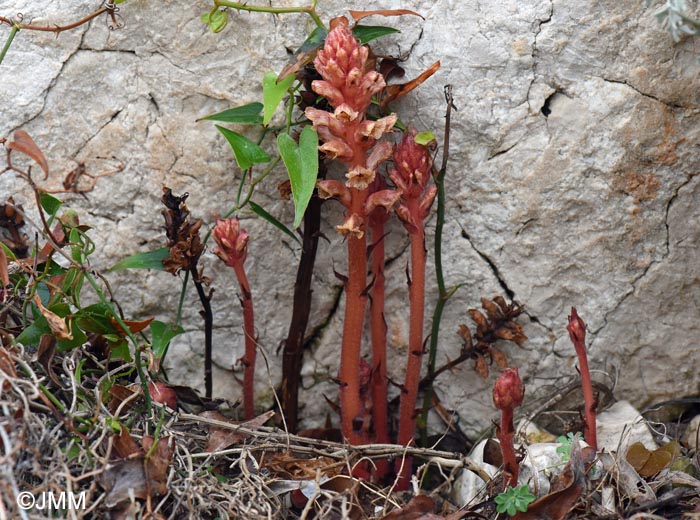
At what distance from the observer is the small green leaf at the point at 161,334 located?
1844mm

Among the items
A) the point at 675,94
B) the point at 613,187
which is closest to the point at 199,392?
the point at 613,187

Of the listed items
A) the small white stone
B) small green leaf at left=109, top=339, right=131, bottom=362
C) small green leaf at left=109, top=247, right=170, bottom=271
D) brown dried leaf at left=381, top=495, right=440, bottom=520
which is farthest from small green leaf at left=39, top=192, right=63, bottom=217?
the small white stone

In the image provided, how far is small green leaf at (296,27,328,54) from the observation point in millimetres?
1767

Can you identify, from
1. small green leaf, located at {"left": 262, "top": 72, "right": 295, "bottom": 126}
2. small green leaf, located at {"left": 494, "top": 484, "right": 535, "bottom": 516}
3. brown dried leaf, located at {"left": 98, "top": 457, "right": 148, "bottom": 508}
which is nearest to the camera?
brown dried leaf, located at {"left": 98, "top": 457, "right": 148, "bottom": 508}

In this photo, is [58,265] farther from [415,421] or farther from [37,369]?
[415,421]

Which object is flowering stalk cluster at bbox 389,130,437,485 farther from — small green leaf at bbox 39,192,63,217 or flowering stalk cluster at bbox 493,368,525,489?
small green leaf at bbox 39,192,63,217

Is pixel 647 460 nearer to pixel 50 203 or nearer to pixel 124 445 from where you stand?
pixel 124 445

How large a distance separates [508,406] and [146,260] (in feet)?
2.86

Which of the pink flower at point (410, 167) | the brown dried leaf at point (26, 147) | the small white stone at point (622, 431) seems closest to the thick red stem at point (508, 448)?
the small white stone at point (622, 431)

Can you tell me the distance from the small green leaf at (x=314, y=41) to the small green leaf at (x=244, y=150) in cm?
23

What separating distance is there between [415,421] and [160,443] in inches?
26.3

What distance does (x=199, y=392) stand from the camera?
2078mm

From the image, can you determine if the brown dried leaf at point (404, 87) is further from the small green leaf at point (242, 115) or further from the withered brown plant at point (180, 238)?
the withered brown plant at point (180, 238)

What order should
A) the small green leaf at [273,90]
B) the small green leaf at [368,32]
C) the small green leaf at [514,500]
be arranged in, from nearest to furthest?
the small green leaf at [514,500], the small green leaf at [273,90], the small green leaf at [368,32]
